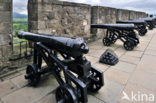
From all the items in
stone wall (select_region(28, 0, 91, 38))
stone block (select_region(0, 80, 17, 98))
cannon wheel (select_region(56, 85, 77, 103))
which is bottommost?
stone block (select_region(0, 80, 17, 98))

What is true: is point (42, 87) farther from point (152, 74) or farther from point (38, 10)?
point (152, 74)

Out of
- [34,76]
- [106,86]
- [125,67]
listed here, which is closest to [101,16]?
[125,67]

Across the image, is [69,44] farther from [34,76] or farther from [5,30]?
[5,30]

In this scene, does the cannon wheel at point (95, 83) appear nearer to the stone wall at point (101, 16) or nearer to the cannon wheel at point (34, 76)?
the cannon wheel at point (34, 76)

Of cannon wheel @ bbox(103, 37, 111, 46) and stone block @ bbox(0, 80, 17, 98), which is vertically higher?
cannon wheel @ bbox(103, 37, 111, 46)

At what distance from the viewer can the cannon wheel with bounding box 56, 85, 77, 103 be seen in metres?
1.52

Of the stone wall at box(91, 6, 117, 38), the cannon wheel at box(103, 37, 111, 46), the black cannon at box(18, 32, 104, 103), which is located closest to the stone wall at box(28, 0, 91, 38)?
the stone wall at box(91, 6, 117, 38)

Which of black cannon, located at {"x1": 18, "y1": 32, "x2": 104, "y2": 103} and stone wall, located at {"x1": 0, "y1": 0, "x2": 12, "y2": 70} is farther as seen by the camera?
stone wall, located at {"x1": 0, "y1": 0, "x2": 12, "y2": 70}

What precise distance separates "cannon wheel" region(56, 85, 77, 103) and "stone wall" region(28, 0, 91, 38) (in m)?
1.97

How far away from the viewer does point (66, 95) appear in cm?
163

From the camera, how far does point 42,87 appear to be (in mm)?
2191

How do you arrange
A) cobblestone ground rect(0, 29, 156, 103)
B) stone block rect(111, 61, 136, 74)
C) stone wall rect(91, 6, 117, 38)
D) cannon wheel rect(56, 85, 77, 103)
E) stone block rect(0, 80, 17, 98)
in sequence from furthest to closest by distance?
stone wall rect(91, 6, 117, 38)
stone block rect(111, 61, 136, 74)
stone block rect(0, 80, 17, 98)
cobblestone ground rect(0, 29, 156, 103)
cannon wheel rect(56, 85, 77, 103)

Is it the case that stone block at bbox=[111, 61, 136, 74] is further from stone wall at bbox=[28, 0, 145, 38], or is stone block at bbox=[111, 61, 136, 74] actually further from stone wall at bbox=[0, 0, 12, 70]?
stone wall at bbox=[0, 0, 12, 70]

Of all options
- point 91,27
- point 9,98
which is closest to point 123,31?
point 91,27
